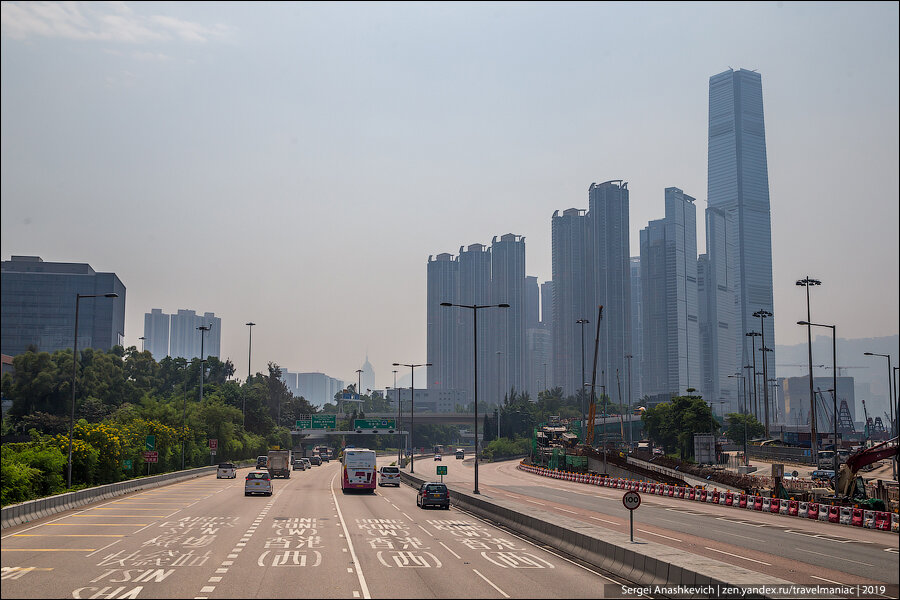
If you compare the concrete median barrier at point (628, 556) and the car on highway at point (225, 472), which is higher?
the concrete median barrier at point (628, 556)

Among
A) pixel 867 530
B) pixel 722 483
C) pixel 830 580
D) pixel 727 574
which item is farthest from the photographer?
pixel 722 483

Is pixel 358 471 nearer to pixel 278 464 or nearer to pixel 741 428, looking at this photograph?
pixel 278 464

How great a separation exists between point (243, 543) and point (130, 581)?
8184 mm

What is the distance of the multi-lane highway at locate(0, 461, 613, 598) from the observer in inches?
705

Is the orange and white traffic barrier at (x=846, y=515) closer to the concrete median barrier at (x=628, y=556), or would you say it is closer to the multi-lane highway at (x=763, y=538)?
the multi-lane highway at (x=763, y=538)

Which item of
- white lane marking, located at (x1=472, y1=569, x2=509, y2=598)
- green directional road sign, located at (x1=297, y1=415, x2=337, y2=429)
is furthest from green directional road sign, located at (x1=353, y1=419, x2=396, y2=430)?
white lane marking, located at (x1=472, y1=569, x2=509, y2=598)

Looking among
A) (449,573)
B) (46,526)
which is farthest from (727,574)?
(46,526)

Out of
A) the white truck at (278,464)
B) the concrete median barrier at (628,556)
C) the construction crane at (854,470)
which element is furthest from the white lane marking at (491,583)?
the white truck at (278,464)

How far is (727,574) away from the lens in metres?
17.5

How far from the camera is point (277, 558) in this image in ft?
75.4

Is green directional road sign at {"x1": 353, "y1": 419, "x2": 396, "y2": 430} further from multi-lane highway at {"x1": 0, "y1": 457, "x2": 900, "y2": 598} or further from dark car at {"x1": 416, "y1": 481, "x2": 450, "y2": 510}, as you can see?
dark car at {"x1": 416, "y1": 481, "x2": 450, "y2": 510}

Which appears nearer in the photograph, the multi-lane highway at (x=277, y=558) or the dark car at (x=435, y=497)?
the multi-lane highway at (x=277, y=558)

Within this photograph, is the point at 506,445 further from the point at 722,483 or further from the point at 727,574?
the point at 727,574

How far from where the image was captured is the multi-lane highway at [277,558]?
17.9 meters
